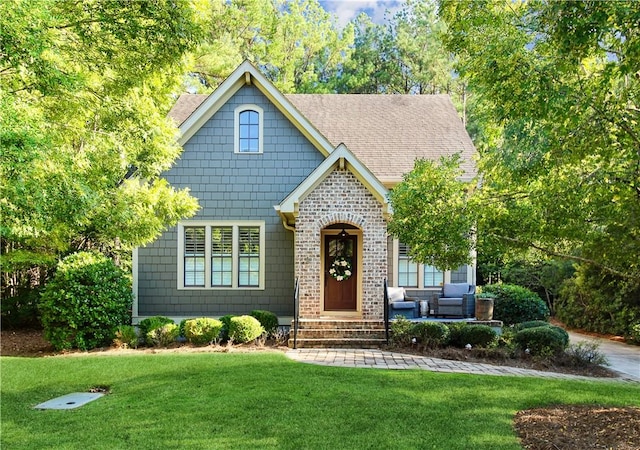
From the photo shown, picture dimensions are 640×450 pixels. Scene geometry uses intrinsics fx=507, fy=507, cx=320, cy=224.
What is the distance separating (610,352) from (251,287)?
361 inches

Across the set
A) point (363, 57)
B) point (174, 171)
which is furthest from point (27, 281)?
point (363, 57)

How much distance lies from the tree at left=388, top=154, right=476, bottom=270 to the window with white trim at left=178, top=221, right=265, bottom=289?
6.88 meters

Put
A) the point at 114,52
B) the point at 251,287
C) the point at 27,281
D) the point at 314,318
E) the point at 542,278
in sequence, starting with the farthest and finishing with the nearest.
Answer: the point at 542,278
the point at 27,281
the point at 251,287
the point at 314,318
the point at 114,52

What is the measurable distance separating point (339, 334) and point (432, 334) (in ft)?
6.99

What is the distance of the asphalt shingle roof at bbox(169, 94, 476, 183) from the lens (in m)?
15.2

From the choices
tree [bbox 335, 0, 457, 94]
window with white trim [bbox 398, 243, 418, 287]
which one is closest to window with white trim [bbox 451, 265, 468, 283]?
window with white trim [bbox 398, 243, 418, 287]

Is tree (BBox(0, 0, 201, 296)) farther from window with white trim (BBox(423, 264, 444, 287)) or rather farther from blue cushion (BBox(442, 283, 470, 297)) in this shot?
blue cushion (BBox(442, 283, 470, 297))

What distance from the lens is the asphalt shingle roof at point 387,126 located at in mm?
15195

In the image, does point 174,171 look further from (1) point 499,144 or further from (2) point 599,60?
(2) point 599,60

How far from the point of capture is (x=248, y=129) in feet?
45.3

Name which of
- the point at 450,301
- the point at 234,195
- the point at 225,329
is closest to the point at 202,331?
the point at 225,329

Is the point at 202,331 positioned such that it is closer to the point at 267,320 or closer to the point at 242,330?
the point at 242,330

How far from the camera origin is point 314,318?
484 inches

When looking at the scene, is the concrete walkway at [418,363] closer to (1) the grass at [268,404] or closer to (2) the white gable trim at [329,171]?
(1) the grass at [268,404]
